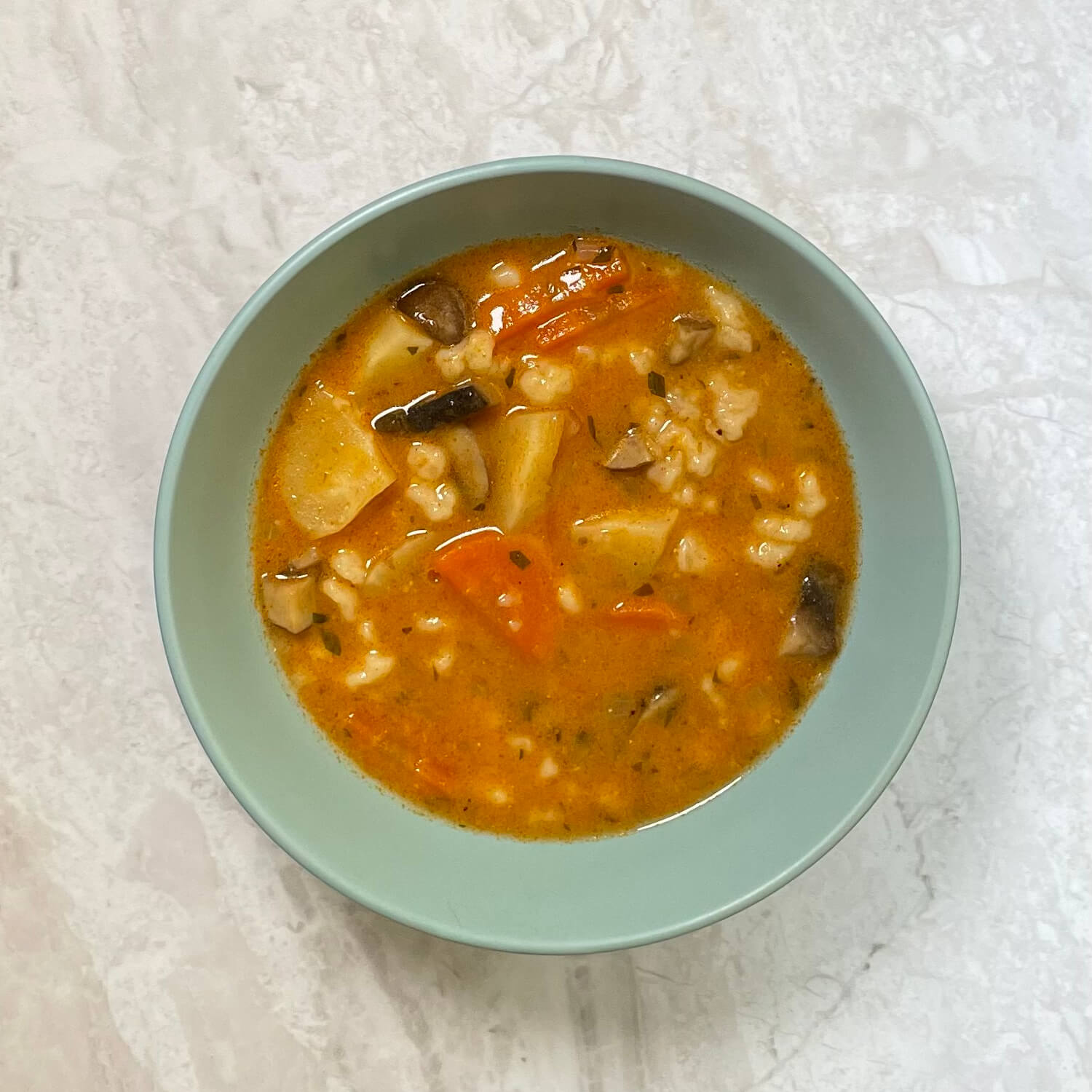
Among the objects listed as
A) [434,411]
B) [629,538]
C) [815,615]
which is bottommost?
[815,615]

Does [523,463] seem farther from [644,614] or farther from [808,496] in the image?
[808,496]

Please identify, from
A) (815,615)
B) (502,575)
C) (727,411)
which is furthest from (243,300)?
(815,615)

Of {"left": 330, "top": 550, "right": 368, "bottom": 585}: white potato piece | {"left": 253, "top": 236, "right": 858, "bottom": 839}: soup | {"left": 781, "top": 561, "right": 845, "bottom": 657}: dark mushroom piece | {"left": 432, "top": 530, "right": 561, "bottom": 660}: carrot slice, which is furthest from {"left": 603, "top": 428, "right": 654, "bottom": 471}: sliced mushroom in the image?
{"left": 330, "top": 550, "right": 368, "bottom": 585}: white potato piece

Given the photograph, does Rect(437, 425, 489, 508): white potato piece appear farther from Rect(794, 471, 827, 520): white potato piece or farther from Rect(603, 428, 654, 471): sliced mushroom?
Rect(794, 471, 827, 520): white potato piece

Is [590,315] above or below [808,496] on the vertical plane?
above

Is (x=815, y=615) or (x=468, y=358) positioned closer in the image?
(x=468, y=358)

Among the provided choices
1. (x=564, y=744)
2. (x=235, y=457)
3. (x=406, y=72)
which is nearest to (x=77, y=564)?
(x=235, y=457)
